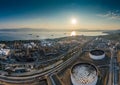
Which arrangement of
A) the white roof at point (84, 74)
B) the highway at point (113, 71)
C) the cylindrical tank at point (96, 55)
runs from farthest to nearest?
1. the cylindrical tank at point (96, 55)
2. the highway at point (113, 71)
3. the white roof at point (84, 74)

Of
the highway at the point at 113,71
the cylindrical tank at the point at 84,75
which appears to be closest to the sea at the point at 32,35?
the highway at the point at 113,71

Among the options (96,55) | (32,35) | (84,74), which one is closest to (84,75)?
(84,74)

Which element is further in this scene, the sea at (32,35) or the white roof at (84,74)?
the sea at (32,35)

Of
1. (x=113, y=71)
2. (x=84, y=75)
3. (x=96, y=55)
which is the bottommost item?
(x=113, y=71)

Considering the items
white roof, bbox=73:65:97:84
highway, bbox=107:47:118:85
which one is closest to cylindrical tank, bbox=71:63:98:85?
white roof, bbox=73:65:97:84

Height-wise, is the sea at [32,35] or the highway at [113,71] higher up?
the sea at [32,35]

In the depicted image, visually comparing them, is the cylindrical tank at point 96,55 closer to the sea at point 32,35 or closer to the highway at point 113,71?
the highway at point 113,71

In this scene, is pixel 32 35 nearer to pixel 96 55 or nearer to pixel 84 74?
pixel 96 55

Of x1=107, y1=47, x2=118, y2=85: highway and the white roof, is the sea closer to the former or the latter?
x1=107, y1=47, x2=118, y2=85: highway

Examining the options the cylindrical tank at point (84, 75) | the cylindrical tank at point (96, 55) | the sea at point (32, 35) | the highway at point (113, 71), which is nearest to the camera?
the cylindrical tank at point (84, 75)
